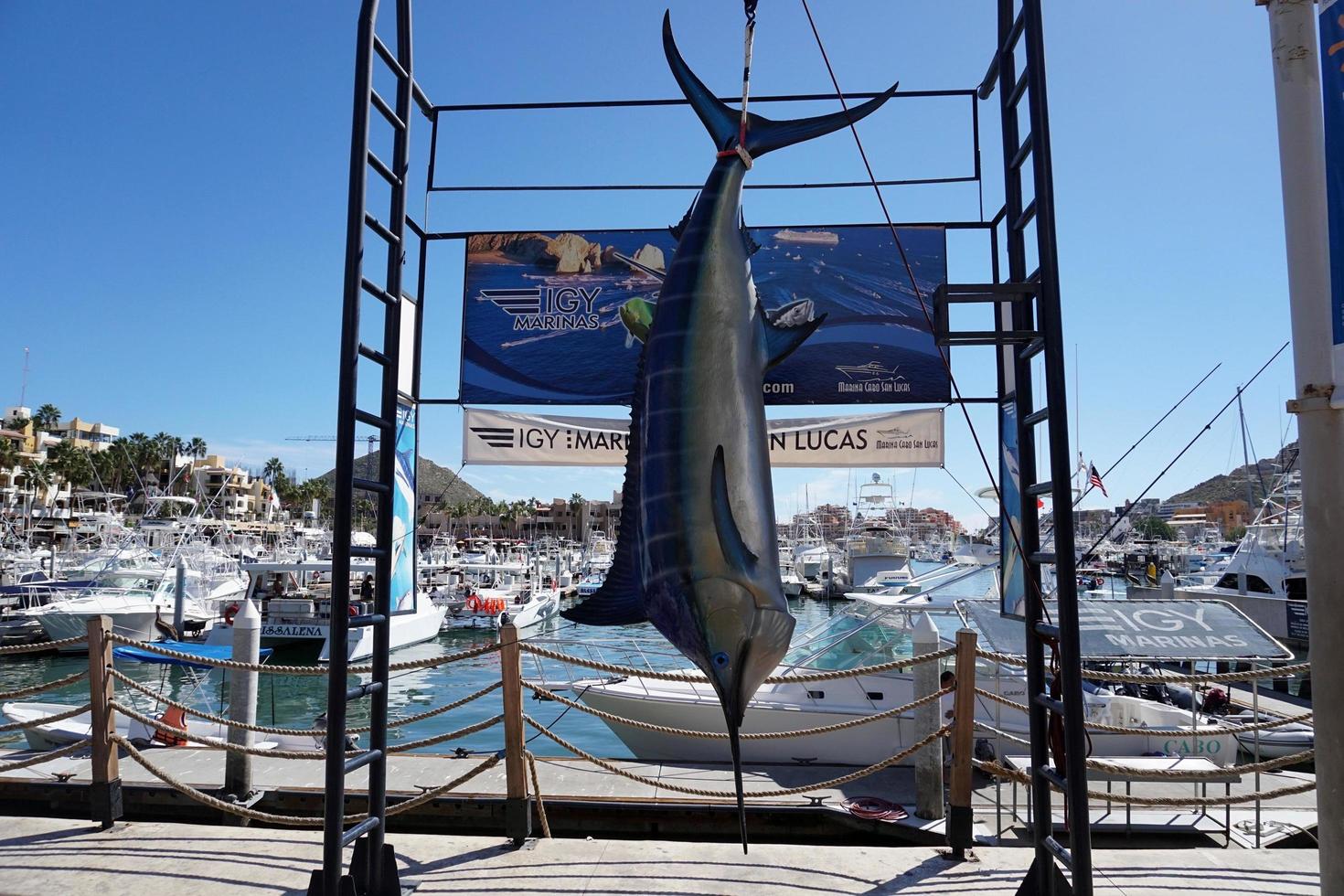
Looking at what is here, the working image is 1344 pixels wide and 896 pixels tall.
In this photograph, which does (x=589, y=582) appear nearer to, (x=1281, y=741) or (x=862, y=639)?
(x=862, y=639)

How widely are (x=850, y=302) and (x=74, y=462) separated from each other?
218 ft

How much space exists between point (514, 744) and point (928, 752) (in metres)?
2.81

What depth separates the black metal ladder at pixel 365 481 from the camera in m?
2.88

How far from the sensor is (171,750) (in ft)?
23.8

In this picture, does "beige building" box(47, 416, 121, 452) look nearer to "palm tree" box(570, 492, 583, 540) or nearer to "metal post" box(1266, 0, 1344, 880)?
"palm tree" box(570, 492, 583, 540)

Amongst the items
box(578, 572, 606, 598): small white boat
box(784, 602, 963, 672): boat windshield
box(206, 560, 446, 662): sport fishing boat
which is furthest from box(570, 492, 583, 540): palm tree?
box(784, 602, 963, 672): boat windshield

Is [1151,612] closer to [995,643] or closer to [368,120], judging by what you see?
[995,643]

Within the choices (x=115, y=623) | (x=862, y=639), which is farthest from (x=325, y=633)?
(x=862, y=639)

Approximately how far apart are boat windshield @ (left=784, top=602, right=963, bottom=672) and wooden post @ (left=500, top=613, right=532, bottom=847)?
17.4 feet

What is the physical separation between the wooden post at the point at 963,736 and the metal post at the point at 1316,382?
1.58 m

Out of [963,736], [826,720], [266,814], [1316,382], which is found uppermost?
[1316,382]

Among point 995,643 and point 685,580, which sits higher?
point 685,580

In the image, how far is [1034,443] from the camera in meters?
3.14

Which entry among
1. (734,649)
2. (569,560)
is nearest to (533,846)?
(734,649)
